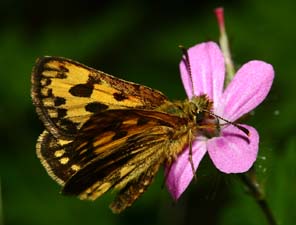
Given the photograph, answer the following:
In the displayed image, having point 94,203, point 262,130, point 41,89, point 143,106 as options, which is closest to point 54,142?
point 41,89

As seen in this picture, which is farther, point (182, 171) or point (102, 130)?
point (182, 171)

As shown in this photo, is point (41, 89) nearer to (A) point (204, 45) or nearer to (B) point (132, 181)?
(B) point (132, 181)

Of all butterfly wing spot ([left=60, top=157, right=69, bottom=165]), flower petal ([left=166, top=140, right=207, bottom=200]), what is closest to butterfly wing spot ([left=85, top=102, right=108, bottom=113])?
butterfly wing spot ([left=60, top=157, right=69, bottom=165])

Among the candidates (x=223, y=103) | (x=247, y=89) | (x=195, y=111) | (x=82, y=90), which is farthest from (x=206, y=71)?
(x=82, y=90)

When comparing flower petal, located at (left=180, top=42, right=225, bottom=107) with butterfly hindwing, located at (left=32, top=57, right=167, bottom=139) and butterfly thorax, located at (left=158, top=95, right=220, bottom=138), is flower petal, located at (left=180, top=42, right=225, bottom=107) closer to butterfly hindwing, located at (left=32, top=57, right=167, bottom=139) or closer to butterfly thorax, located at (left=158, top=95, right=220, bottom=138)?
butterfly thorax, located at (left=158, top=95, right=220, bottom=138)

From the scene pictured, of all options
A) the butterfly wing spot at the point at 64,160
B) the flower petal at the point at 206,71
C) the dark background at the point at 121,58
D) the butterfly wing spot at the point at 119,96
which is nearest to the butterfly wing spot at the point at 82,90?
the butterfly wing spot at the point at 119,96

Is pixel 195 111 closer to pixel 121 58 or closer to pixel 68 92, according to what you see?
pixel 68 92
